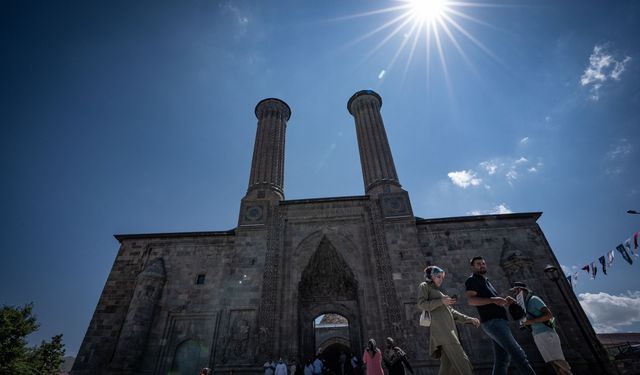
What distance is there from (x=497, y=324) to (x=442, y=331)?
65 centimetres

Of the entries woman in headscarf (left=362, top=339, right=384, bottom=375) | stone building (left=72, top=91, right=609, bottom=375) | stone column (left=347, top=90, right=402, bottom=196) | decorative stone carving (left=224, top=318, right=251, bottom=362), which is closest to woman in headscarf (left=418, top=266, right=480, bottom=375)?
woman in headscarf (left=362, top=339, right=384, bottom=375)

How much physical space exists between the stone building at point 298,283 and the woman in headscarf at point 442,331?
791 cm

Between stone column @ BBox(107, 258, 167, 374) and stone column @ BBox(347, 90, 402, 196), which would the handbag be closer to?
stone column @ BBox(347, 90, 402, 196)

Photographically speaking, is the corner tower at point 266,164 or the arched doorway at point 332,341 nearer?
the corner tower at point 266,164

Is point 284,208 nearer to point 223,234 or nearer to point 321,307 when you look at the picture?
point 223,234

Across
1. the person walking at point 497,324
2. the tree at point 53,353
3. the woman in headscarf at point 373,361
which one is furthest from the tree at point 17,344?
the person walking at point 497,324

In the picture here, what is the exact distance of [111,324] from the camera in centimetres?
1191

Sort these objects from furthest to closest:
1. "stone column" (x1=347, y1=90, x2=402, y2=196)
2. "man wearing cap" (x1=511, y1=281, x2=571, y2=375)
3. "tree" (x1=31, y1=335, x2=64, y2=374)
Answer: "tree" (x1=31, y1=335, x2=64, y2=374), "stone column" (x1=347, y1=90, x2=402, y2=196), "man wearing cap" (x1=511, y1=281, x2=571, y2=375)

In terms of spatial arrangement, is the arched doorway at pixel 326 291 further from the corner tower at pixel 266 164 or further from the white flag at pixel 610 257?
the white flag at pixel 610 257

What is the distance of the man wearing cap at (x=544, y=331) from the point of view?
11.1ft

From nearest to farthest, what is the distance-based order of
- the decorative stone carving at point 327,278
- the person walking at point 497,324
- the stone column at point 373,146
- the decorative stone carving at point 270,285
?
the person walking at point 497,324
the decorative stone carving at point 270,285
the decorative stone carving at point 327,278
the stone column at point 373,146

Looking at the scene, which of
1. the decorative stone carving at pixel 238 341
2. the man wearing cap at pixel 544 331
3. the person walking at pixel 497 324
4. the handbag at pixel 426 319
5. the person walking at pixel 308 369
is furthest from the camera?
the decorative stone carving at pixel 238 341

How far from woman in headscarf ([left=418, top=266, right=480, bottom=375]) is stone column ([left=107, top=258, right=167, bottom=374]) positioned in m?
11.7

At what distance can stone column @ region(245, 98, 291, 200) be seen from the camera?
14.7m
